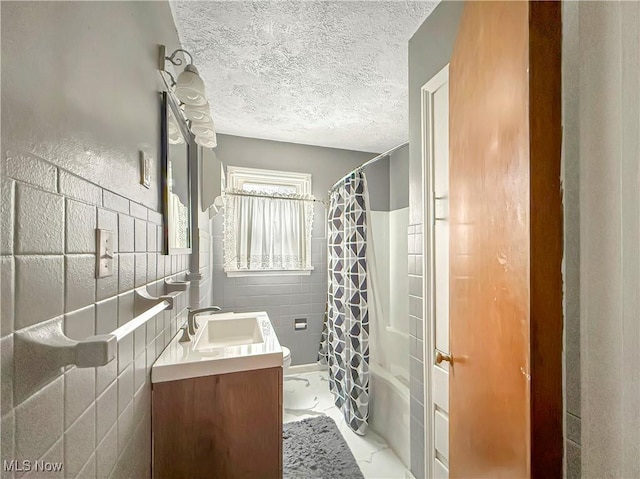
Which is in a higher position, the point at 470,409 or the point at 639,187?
the point at 639,187

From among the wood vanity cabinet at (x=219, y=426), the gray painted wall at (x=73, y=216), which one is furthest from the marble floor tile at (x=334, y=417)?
the gray painted wall at (x=73, y=216)

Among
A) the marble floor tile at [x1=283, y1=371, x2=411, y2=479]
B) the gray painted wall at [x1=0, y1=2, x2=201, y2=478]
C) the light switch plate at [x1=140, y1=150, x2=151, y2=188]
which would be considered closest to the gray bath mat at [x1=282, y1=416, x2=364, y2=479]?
the marble floor tile at [x1=283, y1=371, x2=411, y2=479]

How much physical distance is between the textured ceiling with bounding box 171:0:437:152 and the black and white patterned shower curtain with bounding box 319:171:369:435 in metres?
0.62

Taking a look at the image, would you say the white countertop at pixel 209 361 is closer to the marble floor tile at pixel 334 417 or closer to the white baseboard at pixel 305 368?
the marble floor tile at pixel 334 417

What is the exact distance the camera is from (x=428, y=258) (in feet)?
4.10

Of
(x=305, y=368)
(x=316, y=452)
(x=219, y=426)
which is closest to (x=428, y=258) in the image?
(x=219, y=426)

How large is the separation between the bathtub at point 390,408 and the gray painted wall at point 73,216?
1403mm

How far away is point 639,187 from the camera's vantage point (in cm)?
38

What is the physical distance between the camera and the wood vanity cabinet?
100cm

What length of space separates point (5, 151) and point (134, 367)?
2.28ft

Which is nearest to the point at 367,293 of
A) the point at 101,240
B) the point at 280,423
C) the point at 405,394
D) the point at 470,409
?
the point at 405,394

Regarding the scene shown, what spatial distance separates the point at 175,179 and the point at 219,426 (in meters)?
1.10

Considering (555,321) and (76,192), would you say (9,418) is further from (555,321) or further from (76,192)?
(555,321)

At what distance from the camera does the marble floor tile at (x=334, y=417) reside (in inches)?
63.4
